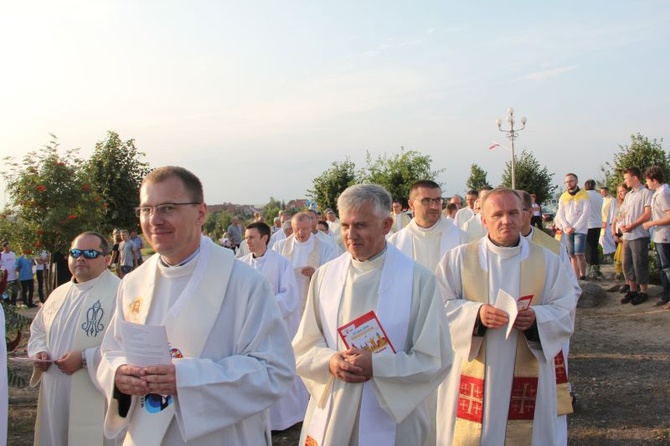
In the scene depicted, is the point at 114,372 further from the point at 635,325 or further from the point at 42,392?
Answer: the point at 635,325

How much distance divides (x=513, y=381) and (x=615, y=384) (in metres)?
4.07

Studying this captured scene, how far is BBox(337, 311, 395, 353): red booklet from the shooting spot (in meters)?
3.58

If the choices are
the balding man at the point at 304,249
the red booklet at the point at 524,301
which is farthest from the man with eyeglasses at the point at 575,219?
the red booklet at the point at 524,301

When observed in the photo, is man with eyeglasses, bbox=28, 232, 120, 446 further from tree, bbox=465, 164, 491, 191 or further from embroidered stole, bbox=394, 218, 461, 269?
tree, bbox=465, 164, 491, 191

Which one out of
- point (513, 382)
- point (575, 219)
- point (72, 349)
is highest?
point (575, 219)

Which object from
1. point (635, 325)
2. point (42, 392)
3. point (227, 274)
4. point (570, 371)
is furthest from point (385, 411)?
point (635, 325)

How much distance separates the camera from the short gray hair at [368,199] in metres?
3.64

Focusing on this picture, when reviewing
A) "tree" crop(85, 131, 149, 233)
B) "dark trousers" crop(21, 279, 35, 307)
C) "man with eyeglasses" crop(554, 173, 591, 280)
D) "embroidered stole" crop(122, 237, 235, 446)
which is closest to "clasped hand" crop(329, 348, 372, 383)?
"embroidered stole" crop(122, 237, 235, 446)

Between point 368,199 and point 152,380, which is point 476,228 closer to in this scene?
point 368,199

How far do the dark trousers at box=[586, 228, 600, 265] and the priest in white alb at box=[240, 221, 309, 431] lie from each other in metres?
9.25

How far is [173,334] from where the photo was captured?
9.97 feet

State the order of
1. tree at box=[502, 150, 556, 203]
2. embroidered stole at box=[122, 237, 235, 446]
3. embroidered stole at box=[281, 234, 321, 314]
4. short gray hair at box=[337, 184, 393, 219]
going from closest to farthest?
1. embroidered stole at box=[122, 237, 235, 446]
2. short gray hair at box=[337, 184, 393, 219]
3. embroidered stole at box=[281, 234, 321, 314]
4. tree at box=[502, 150, 556, 203]

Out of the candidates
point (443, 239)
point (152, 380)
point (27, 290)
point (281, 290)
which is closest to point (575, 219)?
point (443, 239)

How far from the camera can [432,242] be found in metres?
6.79
